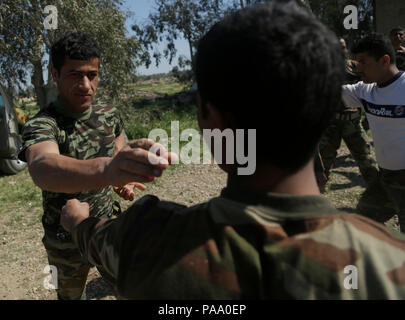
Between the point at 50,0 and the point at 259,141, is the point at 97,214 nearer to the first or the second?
the point at 259,141

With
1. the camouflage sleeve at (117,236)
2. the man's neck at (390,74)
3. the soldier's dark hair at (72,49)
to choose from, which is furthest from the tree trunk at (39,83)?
the camouflage sleeve at (117,236)

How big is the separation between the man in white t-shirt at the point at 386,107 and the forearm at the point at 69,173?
2507mm

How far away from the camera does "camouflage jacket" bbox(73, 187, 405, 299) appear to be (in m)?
0.85

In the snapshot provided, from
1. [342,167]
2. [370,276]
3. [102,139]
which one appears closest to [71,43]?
[102,139]

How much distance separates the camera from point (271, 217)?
89 centimetres

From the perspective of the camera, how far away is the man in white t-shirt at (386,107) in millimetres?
3049

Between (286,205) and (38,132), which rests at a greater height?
(38,132)

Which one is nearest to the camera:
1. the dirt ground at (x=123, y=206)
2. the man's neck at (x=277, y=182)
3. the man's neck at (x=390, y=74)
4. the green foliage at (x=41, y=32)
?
the man's neck at (x=277, y=182)

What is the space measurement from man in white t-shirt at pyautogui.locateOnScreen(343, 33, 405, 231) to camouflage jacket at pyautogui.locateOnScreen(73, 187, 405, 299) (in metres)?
2.35

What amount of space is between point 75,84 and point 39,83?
22.6ft

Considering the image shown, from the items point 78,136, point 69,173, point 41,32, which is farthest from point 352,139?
point 41,32

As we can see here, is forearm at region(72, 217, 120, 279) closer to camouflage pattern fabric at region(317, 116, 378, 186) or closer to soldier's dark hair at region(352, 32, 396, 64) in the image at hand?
soldier's dark hair at region(352, 32, 396, 64)

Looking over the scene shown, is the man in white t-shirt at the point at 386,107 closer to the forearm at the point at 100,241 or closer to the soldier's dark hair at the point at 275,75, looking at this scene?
the soldier's dark hair at the point at 275,75

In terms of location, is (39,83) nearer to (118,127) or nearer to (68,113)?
(118,127)
